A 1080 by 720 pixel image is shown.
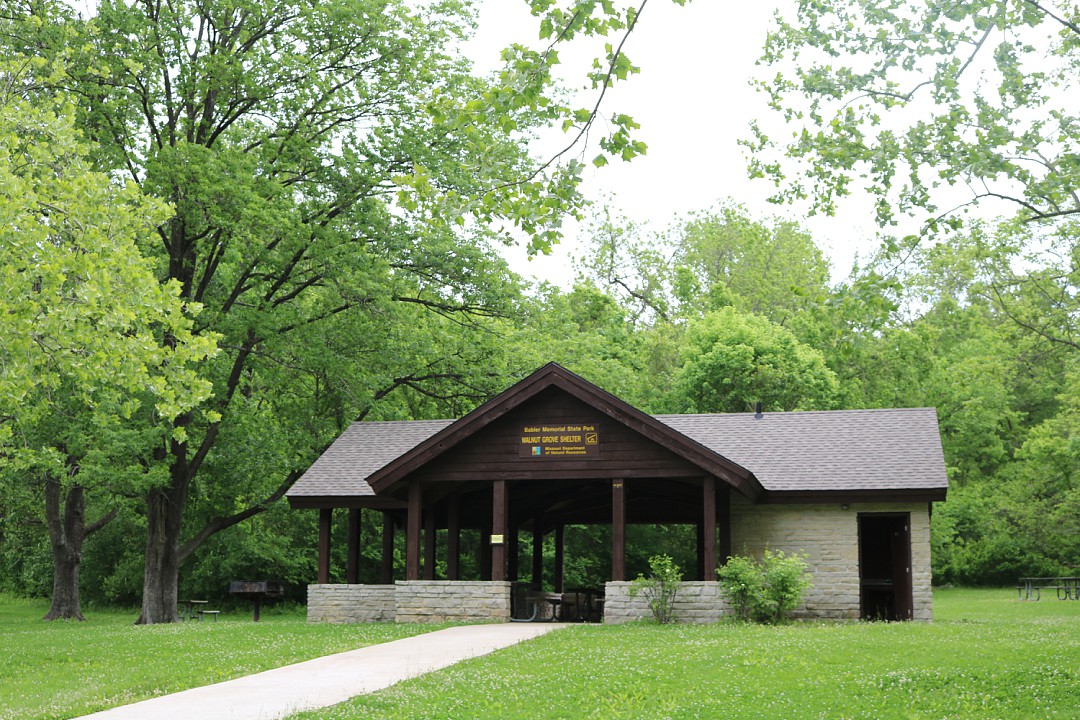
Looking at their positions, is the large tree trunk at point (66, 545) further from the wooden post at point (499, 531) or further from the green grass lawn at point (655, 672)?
the wooden post at point (499, 531)

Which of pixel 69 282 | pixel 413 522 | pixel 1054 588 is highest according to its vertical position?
pixel 69 282

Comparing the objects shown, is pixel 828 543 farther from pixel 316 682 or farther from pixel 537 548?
pixel 316 682

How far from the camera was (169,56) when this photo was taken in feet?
85.1

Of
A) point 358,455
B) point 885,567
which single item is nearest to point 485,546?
point 358,455

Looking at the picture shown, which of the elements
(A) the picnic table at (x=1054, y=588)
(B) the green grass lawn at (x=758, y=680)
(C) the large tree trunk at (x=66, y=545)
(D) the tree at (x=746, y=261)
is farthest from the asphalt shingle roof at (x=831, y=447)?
(D) the tree at (x=746, y=261)

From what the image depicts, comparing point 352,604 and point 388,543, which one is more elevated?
point 388,543

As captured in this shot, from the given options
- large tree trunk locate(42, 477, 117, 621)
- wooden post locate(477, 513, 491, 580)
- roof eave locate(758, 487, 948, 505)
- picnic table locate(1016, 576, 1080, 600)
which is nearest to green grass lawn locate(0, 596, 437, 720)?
wooden post locate(477, 513, 491, 580)

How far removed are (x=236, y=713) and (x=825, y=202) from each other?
10.7m

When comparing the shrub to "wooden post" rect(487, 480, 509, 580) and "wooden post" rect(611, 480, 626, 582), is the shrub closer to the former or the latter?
"wooden post" rect(611, 480, 626, 582)

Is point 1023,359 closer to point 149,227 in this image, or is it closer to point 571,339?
point 571,339

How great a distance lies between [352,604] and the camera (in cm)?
2311

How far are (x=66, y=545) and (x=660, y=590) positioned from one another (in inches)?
789

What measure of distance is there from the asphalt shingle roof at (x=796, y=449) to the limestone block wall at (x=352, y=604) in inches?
76.8

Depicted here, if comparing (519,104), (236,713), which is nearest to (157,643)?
(236,713)
